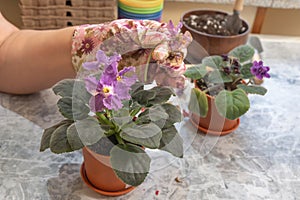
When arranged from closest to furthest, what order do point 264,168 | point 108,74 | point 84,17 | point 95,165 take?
point 108,74 < point 95,165 < point 264,168 < point 84,17

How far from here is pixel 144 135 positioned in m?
0.53

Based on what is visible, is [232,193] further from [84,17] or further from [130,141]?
[84,17]

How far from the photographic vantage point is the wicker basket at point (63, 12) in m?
0.95

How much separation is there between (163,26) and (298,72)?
1.69 feet

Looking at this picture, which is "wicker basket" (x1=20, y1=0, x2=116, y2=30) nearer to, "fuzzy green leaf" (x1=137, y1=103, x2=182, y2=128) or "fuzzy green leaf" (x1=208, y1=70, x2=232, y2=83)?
"fuzzy green leaf" (x1=208, y1=70, x2=232, y2=83)

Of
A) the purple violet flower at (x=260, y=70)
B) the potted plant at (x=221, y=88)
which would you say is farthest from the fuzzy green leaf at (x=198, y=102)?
the purple violet flower at (x=260, y=70)

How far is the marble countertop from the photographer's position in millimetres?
661

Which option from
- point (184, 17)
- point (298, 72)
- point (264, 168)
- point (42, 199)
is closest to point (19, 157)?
point (42, 199)

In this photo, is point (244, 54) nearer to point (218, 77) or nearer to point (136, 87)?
point (218, 77)

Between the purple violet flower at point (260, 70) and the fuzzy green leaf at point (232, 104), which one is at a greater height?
the purple violet flower at point (260, 70)

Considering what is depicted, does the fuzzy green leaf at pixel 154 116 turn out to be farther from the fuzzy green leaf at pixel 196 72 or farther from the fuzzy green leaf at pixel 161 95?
the fuzzy green leaf at pixel 196 72

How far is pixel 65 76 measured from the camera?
2.63ft

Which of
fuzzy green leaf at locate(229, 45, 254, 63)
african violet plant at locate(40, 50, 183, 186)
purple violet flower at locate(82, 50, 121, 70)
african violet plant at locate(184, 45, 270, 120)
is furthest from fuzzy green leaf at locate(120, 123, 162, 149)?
fuzzy green leaf at locate(229, 45, 254, 63)

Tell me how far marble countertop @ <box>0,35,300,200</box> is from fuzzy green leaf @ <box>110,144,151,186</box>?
134 millimetres
